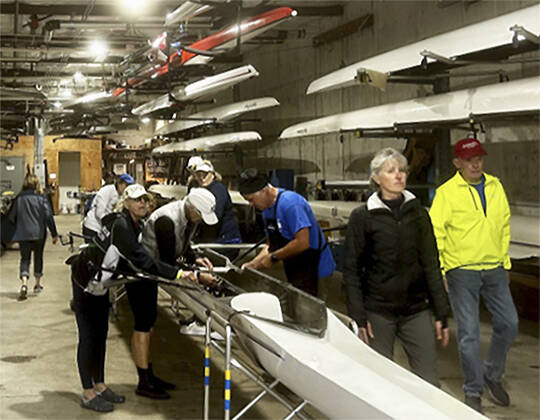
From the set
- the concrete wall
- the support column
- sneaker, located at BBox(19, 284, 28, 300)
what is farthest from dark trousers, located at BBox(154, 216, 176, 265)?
sneaker, located at BBox(19, 284, 28, 300)

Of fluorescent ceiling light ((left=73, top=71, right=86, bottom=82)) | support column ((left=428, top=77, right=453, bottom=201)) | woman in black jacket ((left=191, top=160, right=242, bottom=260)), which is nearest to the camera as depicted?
woman in black jacket ((left=191, top=160, right=242, bottom=260))

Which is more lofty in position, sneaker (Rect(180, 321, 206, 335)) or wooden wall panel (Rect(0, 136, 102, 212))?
wooden wall panel (Rect(0, 136, 102, 212))

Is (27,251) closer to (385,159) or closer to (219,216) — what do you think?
(219,216)

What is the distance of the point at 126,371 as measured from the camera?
3248 millimetres

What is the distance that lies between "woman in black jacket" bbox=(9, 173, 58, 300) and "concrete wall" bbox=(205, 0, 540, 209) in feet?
6.30

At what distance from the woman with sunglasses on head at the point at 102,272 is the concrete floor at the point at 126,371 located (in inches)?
A: 4.8

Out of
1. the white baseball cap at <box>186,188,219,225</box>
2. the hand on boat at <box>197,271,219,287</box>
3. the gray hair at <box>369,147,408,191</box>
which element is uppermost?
the gray hair at <box>369,147,408,191</box>

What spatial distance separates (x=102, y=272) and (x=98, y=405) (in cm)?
63

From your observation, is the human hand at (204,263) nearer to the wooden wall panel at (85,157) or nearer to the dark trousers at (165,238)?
the dark trousers at (165,238)

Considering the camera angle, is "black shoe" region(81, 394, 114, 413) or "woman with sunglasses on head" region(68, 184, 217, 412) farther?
"black shoe" region(81, 394, 114, 413)

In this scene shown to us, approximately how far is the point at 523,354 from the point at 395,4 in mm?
3405

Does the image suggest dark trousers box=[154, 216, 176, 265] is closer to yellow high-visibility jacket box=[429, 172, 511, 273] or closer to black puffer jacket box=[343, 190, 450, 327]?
black puffer jacket box=[343, 190, 450, 327]

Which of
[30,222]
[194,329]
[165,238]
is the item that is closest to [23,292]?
→ [30,222]

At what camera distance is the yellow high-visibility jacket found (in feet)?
8.21
